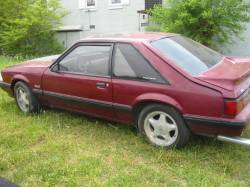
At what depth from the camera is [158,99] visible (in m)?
3.90

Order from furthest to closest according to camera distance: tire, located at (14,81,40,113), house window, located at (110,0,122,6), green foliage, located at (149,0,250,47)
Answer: house window, located at (110,0,122,6) → green foliage, located at (149,0,250,47) → tire, located at (14,81,40,113)

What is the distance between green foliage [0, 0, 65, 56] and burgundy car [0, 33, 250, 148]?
10231mm

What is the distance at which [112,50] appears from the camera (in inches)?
174

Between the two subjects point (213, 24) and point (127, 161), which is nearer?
point (127, 161)

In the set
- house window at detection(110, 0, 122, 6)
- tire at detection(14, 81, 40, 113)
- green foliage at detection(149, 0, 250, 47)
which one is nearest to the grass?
tire at detection(14, 81, 40, 113)

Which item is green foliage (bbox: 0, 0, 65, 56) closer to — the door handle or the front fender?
the door handle

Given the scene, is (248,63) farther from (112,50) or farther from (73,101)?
(73,101)

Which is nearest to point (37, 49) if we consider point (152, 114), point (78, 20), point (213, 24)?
point (78, 20)

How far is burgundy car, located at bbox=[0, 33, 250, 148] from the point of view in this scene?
3605 mm

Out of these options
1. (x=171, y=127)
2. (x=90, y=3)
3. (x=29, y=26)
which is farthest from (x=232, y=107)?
(x=29, y=26)

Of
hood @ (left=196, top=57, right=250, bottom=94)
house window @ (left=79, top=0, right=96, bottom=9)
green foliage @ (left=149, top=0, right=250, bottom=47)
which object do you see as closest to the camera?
hood @ (left=196, top=57, right=250, bottom=94)

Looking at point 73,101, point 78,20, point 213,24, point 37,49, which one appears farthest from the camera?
point 37,49

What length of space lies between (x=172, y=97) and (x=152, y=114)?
38 centimetres

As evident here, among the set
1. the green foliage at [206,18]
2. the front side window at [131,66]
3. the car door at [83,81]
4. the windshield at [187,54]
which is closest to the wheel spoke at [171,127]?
the front side window at [131,66]
